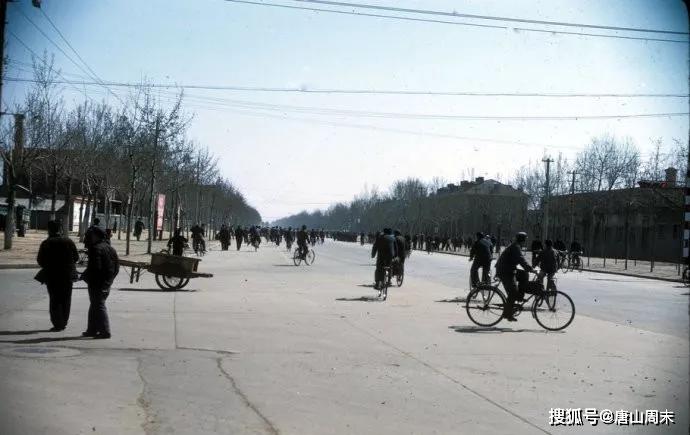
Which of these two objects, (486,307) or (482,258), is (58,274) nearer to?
(486,307)

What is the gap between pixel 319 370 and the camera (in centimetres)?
794

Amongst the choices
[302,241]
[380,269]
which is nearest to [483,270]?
Result: [380,269]

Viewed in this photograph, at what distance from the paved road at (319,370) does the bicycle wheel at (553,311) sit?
0.80ft

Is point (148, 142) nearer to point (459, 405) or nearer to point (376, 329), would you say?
point (376, 329)

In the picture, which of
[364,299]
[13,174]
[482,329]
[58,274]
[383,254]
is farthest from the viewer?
[13,174]

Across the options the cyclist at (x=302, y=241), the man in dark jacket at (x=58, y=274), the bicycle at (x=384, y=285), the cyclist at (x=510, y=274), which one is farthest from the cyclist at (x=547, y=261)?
the cyclist at (x=302, y=241)

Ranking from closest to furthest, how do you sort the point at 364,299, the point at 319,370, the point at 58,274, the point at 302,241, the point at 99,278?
1. the point at 319,370
2. the point at 99,278
3. the point at 58,274
4. the point at 364,299
5. the point at 302,241

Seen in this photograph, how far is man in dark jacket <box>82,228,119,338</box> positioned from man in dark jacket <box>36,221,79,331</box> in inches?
11.8

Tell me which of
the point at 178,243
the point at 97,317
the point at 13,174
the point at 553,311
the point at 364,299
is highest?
the point at 13,174

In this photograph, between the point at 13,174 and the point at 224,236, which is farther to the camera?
the point at 224,236

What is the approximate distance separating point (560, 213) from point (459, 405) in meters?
63.7

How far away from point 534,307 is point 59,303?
7.52m

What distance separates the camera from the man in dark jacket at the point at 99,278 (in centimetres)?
967

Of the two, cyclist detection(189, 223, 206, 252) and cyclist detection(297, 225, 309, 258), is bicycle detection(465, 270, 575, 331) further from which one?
cyclist detection(189, 223, 206, 252)
